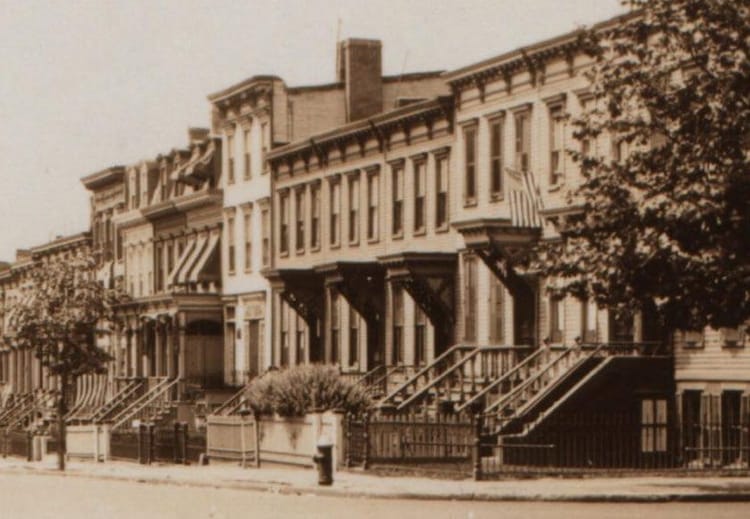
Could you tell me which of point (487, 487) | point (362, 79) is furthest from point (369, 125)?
point (487, 487)

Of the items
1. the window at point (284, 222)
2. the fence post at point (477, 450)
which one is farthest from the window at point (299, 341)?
the fence post at point (477, 450)

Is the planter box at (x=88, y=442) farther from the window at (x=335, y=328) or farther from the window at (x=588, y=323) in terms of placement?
the window at (x=588, y=323)

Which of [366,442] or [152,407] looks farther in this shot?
[152,407]

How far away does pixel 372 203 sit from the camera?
194ft

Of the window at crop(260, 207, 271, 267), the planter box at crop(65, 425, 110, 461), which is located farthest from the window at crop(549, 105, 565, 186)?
the window at crop(260, 207, 271, 267)

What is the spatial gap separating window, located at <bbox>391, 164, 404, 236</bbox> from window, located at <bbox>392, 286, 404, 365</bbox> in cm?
178

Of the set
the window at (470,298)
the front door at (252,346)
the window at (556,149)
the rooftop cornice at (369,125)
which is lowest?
the front door at (252,346)

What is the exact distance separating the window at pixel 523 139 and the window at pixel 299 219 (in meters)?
16.1

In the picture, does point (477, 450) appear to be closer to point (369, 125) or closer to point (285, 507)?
point (285, 507)

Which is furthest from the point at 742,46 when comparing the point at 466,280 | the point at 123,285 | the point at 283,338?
the point at 123,285

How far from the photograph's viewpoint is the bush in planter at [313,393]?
151ft

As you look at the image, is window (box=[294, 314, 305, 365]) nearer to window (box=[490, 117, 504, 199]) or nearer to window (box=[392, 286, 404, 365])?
window (box=[392, 286, 404, 365])

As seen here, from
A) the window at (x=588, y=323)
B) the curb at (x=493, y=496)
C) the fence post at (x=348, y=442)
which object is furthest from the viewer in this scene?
the window at (x=588, y=323)

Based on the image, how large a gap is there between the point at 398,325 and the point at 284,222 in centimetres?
1064
